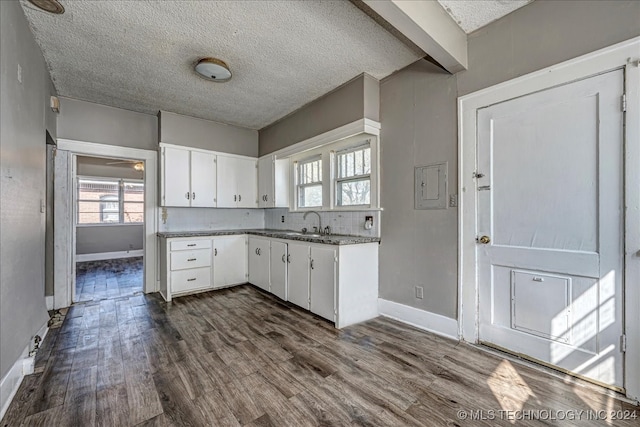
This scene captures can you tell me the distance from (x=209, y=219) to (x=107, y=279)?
227 cm

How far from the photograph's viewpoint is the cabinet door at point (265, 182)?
4.66 meters

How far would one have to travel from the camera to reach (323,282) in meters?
3.01

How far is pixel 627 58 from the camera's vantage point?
1728 mm

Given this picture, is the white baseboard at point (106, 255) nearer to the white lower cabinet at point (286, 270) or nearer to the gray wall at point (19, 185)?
the white lower cabinet at point (286, 270)

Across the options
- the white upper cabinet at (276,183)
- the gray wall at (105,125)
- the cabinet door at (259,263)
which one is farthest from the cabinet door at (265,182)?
the gray wall at (105,125)

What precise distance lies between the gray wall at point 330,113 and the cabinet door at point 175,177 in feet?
4.62

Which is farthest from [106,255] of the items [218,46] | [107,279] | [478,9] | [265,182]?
[478,9]

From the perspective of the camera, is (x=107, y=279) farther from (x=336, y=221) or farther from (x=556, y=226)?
(x=556, y=226)

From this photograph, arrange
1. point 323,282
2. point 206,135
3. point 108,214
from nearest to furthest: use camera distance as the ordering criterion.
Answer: point 323,282, point 206,135, point 108,214

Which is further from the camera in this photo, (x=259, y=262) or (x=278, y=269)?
(x=259, y=262)

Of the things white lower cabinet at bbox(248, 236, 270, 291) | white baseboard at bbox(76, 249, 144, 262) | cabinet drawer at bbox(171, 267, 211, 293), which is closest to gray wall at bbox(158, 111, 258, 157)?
white lower cabinet at bbox(248, 236, 270, 291)

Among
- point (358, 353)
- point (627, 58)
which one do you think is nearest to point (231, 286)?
point (358, 353)

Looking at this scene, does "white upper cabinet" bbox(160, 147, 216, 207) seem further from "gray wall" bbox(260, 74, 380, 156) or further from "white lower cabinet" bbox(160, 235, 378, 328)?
"gray wall" bbox(260, 74, 380, 156)

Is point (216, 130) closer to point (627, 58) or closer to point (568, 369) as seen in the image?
point (627, 58)
